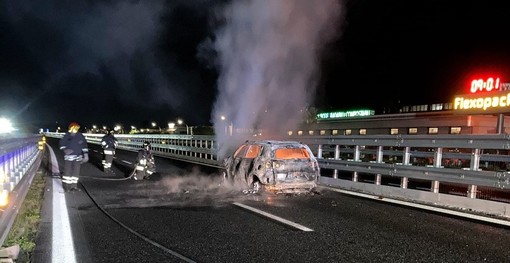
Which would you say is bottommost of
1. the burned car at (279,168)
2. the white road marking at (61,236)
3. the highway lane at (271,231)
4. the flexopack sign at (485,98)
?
the white road marking at (61,236)

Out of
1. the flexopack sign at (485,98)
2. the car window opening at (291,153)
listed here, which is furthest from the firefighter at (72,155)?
the flexopack sign at (485,98)

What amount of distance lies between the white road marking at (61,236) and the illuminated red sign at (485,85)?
2407cm

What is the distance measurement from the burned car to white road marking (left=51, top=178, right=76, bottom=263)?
3.98 meters

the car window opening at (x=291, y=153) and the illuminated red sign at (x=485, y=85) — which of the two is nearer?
the car window opening at (x=291, y=153)

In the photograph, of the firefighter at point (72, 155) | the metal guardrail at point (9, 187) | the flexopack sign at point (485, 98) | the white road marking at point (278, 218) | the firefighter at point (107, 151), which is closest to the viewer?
the metal guardrail at point (9, 187)

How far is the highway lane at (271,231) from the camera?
191 inches

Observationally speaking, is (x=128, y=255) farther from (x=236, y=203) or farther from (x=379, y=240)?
(x=236, y=203)

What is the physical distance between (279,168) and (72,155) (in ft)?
17.2

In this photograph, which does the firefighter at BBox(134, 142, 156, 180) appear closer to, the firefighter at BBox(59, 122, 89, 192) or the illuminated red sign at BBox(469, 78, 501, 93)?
the firefighter at BBox(59, 122, 89, 192)

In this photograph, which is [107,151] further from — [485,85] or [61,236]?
[485,85]

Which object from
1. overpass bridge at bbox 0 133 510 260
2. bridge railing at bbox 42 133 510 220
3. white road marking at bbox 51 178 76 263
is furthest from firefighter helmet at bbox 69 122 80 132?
bridge railing at bbox 42 133 510 220

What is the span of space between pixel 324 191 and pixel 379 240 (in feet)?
15.3

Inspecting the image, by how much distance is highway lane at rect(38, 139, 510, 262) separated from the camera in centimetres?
486

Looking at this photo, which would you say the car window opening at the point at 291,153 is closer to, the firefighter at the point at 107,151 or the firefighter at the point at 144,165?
the firefighter at the point at 144,165
